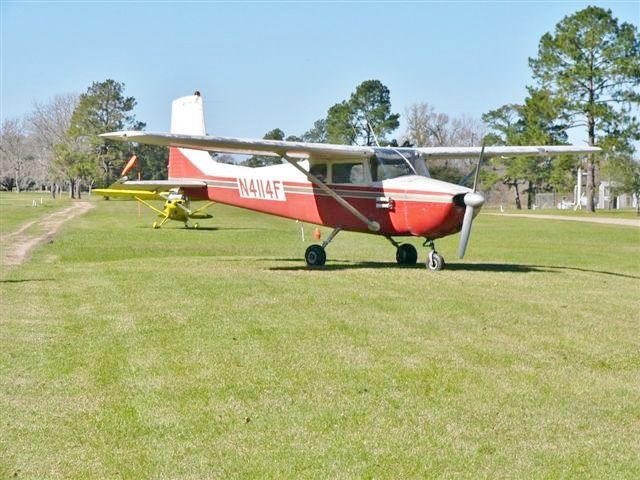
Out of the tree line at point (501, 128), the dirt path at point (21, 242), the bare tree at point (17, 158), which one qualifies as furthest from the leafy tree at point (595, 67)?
the bare tree at point (17, 158)

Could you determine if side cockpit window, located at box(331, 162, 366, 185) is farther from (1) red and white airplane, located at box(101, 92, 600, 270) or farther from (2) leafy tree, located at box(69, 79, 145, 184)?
(2) leafy tree, located at box(69, 79, 145, 184)

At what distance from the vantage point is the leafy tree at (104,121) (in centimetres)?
10356

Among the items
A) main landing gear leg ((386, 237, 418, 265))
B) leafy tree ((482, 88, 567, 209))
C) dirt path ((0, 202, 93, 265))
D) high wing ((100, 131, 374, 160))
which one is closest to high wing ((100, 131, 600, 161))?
high wing ((100, 131, 374, 160))

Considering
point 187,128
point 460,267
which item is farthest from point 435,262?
point 187,128

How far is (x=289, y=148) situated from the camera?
18.3 meters

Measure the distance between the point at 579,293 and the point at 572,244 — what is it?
15.7 m

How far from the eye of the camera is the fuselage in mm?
17719

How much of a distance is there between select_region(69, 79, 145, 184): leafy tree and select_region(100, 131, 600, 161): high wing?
281ft

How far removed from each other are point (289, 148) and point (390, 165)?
1998mm

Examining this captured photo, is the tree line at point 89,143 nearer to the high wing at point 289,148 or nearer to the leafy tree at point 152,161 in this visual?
the leafy tree at point 152,161

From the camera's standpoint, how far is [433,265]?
59.2ft

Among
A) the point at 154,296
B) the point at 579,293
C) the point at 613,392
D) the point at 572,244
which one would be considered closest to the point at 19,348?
the point at 154,296

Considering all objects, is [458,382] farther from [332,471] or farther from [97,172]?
[97,172]

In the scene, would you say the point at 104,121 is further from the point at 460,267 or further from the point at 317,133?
the point at 460,267
